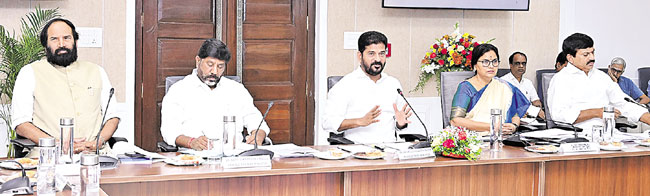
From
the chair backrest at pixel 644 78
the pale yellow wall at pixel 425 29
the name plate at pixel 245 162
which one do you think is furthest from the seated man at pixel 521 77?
the name plate at pixel 245 162

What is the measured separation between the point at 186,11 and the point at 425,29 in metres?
1.83

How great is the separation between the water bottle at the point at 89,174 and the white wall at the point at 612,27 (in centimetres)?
488

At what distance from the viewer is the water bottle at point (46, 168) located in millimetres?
2453

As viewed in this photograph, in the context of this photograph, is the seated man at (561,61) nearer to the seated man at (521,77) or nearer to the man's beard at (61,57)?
the seated man at (521,77)

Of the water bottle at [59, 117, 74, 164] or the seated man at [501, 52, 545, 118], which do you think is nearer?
the water bottle at [59, 117, 74, 164]

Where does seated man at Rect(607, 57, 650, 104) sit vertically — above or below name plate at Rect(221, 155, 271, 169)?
above

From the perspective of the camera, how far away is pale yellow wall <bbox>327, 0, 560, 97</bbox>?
571 cm

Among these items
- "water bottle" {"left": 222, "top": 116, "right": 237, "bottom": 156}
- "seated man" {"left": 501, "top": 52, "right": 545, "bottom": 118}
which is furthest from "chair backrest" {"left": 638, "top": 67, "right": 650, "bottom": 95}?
"water bottle" {"left": 222, "top": 116, "right": 237, "bottom": 156}

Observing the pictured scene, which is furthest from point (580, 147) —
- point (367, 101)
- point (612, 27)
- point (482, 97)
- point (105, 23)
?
point (612, 27)

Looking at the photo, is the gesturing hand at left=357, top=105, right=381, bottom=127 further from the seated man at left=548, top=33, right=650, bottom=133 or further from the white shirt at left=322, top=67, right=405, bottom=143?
the seated man at left=548, top=33, right=650, bottom=133

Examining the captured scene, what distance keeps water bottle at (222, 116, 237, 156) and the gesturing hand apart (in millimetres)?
1048

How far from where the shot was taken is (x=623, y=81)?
623 centimetres

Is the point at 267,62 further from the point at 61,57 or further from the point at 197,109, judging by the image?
the point at 61,57

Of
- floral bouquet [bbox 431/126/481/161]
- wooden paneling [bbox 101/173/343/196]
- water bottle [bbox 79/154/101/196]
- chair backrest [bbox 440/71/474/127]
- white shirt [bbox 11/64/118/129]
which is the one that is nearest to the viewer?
water bottle [bbox 79/154/101/196]
